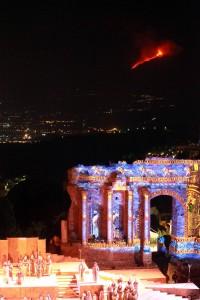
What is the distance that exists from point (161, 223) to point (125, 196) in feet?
15.0

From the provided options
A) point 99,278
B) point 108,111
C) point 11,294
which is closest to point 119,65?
point 108,111

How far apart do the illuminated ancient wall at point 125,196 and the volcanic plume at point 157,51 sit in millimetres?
4974

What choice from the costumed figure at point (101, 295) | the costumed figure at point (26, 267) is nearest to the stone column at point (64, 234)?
the costumed figure at point (26, 267)

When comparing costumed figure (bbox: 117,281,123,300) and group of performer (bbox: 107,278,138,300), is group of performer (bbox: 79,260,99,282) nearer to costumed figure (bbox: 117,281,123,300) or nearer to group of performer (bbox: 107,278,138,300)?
group of performer (bbox: 107,278,138,300)

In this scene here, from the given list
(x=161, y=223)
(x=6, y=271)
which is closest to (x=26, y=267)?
(x=6, y=271)

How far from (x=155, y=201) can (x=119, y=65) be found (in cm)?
768

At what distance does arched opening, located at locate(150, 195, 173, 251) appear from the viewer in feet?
95.1

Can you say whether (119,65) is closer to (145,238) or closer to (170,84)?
(170,84)

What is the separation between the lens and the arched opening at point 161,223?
29000 mm

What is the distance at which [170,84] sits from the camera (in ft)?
102

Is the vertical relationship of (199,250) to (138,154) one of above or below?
below

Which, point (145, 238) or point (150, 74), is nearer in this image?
point (145, 238)

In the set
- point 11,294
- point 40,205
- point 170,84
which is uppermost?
point 170,84

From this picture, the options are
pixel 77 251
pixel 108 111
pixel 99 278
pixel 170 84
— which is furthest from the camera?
pixel 108 111
